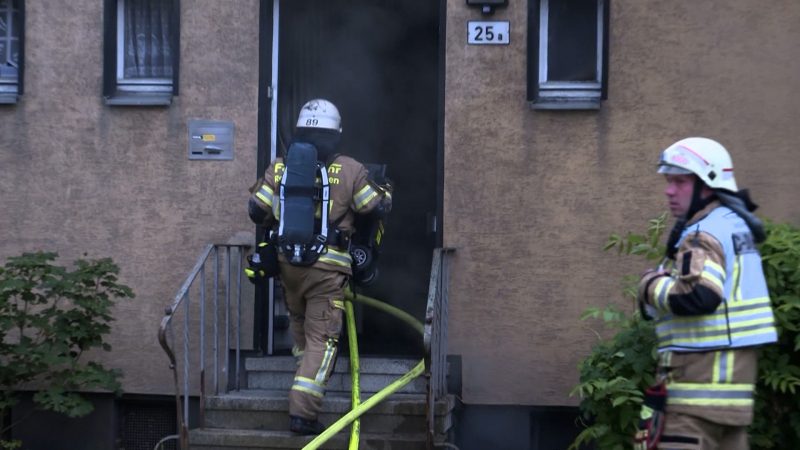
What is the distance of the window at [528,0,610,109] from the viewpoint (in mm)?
7820

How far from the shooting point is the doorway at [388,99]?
851 centimetres

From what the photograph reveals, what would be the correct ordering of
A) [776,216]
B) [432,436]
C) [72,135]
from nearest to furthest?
[432,436] → [776,216] → [72,135]

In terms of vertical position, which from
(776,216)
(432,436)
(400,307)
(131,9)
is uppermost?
(131,9)

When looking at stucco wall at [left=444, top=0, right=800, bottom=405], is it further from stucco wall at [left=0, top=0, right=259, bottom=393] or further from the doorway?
stucco wall at [left=0, top=0, right=259, bottom=393]

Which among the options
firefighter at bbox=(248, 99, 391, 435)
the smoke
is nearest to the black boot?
firefighter at bbox=(248, 99, 391, 435)

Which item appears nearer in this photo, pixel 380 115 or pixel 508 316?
pixel 508 316

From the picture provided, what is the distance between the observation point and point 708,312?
4.90 metres

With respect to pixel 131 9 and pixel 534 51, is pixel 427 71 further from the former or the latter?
pixel 131 9

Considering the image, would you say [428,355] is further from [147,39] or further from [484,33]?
[147,39]

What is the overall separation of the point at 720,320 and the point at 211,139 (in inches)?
162

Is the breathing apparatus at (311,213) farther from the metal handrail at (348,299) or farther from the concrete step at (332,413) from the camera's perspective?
the concrete step at (332,413)

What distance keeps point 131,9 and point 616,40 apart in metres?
3.27

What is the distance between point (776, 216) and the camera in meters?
7.62

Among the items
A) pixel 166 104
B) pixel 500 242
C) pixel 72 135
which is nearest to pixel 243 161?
pixel 166 104
